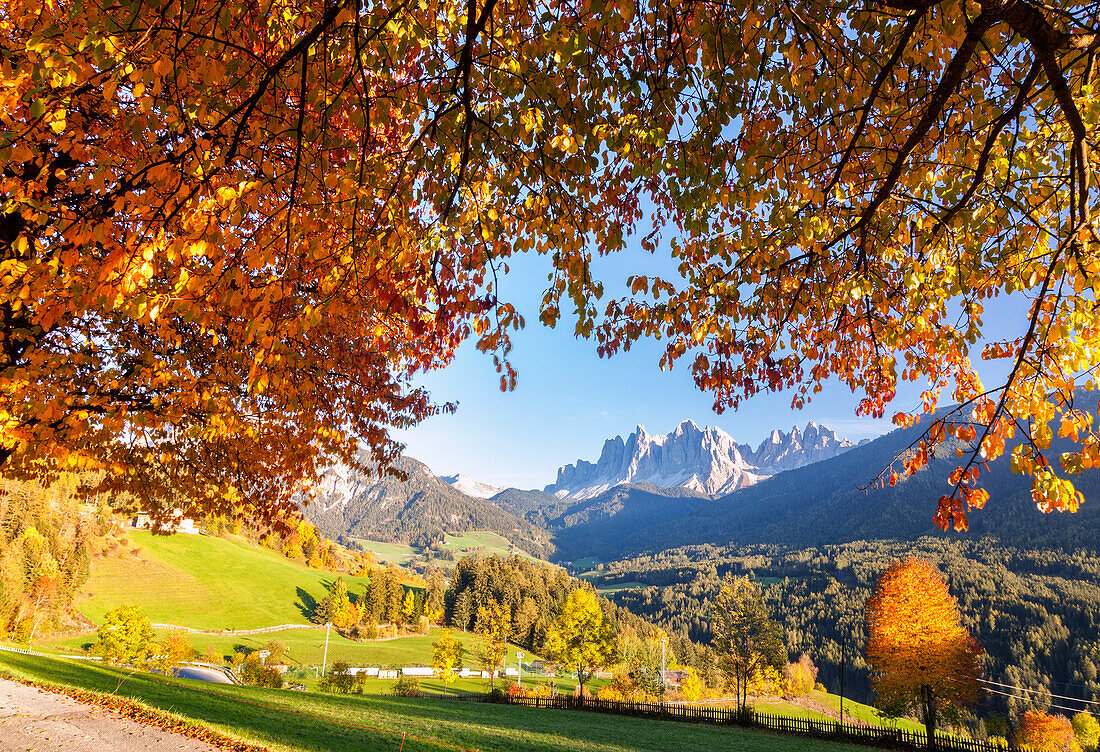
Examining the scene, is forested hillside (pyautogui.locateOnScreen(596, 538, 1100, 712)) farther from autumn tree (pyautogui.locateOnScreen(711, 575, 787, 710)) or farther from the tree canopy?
the tree canopy

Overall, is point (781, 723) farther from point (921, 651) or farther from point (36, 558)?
point (36, 558)

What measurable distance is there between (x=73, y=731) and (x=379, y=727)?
→ 7333 millimetres

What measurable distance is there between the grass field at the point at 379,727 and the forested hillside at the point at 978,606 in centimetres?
8200

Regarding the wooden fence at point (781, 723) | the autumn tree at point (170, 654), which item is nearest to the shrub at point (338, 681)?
the wooden fence at point (781, 723)

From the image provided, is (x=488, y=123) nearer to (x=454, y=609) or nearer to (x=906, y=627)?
(x=906, y=627)

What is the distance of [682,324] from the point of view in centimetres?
551

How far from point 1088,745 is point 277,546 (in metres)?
139

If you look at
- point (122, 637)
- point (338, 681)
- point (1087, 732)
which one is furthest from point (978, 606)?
point (122, 637)

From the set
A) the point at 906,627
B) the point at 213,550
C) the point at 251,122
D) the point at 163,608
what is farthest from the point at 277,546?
the point at 251,122

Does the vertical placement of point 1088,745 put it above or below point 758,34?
below

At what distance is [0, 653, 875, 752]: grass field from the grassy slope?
49297mm

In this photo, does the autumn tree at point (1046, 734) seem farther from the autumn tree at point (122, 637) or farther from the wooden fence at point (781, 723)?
the autumn tree at point (122, 637)

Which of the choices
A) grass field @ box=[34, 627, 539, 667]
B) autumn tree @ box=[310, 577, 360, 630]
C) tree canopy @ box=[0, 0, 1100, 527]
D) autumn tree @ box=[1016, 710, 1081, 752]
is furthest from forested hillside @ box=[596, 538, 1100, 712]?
tree canopy @ box=[0, 0, 1100, 527]

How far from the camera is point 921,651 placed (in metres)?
25.8
